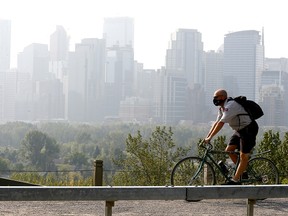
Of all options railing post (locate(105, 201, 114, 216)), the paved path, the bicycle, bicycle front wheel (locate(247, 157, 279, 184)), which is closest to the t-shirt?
the bicycle

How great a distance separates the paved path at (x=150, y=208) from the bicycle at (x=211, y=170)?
336 mm

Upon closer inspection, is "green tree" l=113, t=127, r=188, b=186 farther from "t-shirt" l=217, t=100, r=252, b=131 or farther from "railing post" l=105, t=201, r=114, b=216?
"railing post" l=105, t=201, r=114, b=216

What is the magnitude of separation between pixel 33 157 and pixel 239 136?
414 feet

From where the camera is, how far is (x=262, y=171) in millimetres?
8914

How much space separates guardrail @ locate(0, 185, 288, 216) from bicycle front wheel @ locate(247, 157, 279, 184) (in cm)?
281

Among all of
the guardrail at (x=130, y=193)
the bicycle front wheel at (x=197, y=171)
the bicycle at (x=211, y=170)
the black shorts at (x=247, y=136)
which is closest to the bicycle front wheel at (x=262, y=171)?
the bicycle at (x=211, y=170)

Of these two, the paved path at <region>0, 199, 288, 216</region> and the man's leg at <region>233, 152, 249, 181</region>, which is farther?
the man's leg at <region>233, 152, 249, 181</region>

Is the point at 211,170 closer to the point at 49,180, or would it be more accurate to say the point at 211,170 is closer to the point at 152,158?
the point at 152,158

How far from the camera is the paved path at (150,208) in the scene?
7754mm

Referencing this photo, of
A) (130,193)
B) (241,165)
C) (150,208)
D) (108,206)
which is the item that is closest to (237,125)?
(241,165)

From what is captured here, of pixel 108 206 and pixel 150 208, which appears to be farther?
pixel 150 208

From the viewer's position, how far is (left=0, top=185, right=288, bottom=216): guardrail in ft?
17.4

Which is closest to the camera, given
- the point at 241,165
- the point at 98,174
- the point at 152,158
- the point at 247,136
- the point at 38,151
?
the point at 247,136

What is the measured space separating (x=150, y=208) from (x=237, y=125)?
1.63 metres
